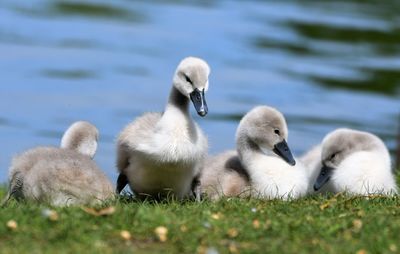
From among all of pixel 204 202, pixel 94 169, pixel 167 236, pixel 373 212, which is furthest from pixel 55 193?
pixel 373 212

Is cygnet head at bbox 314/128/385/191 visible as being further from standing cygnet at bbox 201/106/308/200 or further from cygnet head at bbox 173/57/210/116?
cygnet head at bbox 173/57/210/116

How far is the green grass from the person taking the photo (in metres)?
8.60

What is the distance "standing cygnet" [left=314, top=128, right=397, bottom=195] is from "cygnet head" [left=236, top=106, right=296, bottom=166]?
522 millimetres

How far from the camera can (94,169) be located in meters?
10.7

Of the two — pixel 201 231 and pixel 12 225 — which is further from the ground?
pixel 201 231

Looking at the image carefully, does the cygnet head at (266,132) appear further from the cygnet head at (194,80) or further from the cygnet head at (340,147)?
the cygnet head at (194,80)

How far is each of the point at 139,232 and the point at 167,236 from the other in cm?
24

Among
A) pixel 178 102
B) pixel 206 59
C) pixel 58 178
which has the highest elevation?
pixel 178 102

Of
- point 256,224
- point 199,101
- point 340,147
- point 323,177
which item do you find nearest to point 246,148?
point 323,177

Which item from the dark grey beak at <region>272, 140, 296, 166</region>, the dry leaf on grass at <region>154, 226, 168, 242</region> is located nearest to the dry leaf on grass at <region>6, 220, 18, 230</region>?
the dry leaf on grass at <region>154, 226, 168, 242</region>

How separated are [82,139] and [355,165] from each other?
258cm

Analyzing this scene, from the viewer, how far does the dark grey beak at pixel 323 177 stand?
1205 centimetres

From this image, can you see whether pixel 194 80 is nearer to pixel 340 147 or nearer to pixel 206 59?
pixel 340 147

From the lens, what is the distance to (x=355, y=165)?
11867mm
